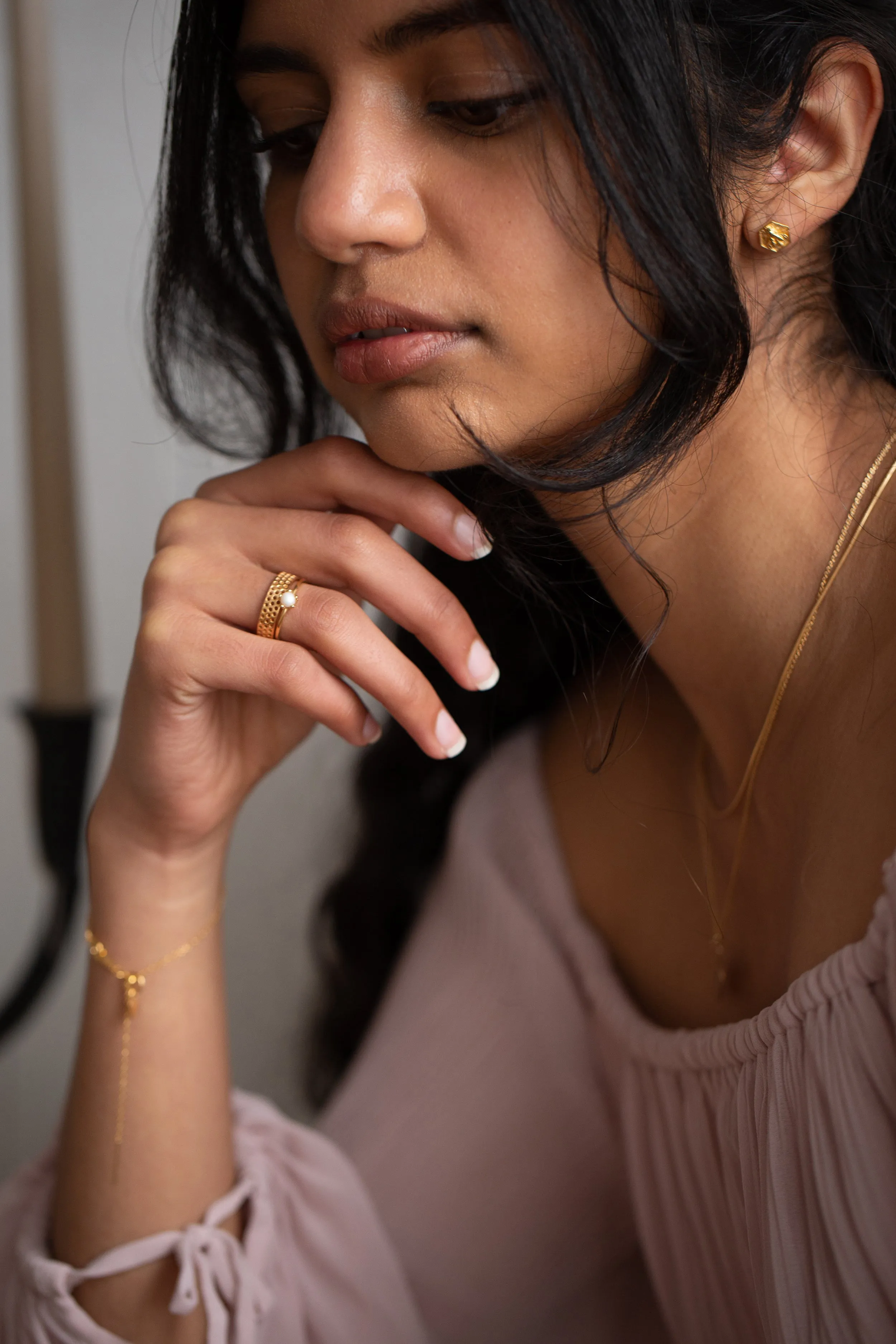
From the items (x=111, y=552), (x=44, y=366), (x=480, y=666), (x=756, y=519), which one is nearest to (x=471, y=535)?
(x=480, y=666)

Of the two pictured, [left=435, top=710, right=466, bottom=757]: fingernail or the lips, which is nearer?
the lips

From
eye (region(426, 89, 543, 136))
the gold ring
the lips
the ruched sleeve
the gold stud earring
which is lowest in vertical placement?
the ruched sleeve

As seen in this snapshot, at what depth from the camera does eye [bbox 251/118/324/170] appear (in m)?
0.74

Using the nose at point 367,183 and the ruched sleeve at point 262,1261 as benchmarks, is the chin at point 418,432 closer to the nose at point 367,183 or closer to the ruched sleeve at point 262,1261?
the nose at point 367,183

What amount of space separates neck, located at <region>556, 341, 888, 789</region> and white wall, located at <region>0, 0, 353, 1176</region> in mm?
541

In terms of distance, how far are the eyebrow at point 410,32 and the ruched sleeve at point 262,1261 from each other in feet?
2.63

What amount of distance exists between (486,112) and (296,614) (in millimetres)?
338

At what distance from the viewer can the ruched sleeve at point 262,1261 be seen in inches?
32.4

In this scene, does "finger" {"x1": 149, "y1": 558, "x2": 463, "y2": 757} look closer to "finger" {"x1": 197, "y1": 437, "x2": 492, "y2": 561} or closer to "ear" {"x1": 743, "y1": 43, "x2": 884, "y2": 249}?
"finger" {"x1": 197, "y1": 437, "x2": 492, "y2": 561}

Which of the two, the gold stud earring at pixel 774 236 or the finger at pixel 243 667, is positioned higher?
the gold stud earring at pixel 774 236

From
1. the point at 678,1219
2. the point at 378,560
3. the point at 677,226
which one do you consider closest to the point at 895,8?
the point at 677,226

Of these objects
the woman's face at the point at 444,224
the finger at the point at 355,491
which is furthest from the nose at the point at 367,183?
the finger at the point at 355,491

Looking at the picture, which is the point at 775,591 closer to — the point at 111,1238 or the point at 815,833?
the point at 815,833

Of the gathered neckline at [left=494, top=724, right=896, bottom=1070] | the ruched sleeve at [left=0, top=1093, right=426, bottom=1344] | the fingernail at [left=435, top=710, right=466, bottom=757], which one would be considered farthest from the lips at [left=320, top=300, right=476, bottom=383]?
the ruched sleeve at [left=0, top=1093, right=426, bottom=1344]
